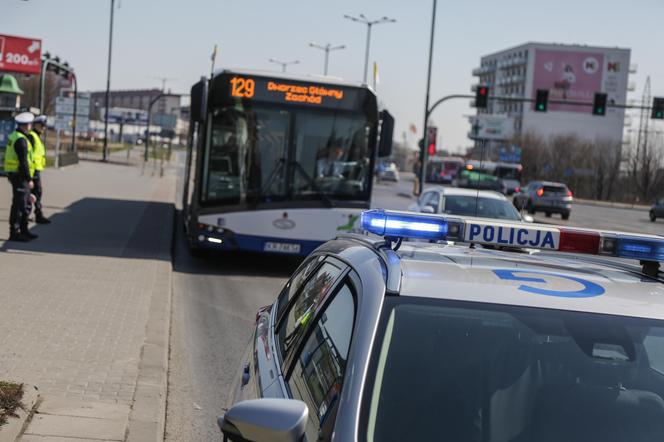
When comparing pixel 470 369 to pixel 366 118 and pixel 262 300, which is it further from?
pixel 366 118

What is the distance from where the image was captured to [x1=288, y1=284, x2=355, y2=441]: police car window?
2.93 metres

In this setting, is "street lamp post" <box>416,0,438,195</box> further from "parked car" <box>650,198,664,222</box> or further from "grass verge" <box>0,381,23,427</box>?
"grass verge" <box>0,381,23,427</box>

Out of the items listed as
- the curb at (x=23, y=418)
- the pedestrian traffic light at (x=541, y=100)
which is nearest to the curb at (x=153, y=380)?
the curb at (x=23, y=418)

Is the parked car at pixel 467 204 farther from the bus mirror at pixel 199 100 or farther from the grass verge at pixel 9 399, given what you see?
the grass verge at pixel 9 399

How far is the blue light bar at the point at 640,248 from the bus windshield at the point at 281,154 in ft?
40.2

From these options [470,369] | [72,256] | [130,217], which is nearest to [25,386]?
[470,369]

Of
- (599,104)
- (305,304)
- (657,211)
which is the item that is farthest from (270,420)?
(657,211)

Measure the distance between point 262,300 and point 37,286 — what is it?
287cm

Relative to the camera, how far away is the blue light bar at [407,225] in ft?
11.8

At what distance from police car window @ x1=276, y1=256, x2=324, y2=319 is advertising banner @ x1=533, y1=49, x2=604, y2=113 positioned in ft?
433

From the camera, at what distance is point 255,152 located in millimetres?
15734

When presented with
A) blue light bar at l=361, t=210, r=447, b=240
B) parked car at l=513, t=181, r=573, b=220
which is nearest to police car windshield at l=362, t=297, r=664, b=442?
blue light bar at l=361, t=210, r=447, b=240

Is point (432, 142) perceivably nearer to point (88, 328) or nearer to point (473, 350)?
point (88, 328)

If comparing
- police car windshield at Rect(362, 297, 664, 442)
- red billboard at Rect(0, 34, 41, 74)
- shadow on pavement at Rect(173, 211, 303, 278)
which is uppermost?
red billboard at Rect(0, 34, 41, 74)
